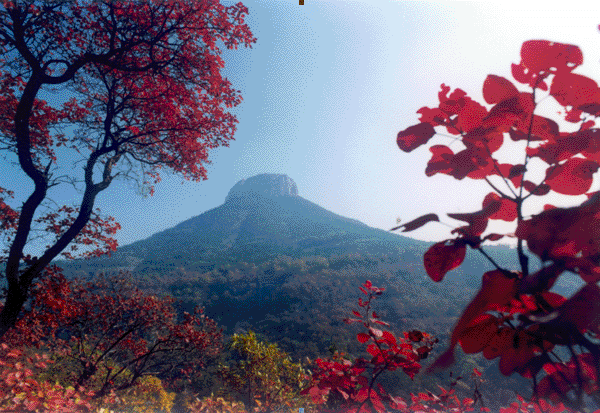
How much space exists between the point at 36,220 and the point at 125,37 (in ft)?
8.93

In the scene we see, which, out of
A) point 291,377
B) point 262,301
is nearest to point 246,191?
point 262,301

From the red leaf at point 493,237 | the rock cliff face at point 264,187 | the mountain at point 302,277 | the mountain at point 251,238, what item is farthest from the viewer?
the rock cliff face at point 264,187

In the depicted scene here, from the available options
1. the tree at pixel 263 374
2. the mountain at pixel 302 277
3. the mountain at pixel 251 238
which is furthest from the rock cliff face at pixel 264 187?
the tree at pixel 263 374

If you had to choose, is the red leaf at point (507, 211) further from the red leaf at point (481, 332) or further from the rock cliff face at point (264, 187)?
the rock cliff face at point (264, 187)

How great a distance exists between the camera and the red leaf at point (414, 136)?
57 centimetres

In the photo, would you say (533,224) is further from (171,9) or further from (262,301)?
(262,301)

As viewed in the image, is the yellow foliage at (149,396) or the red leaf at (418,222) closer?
the red leaf at (418,222)

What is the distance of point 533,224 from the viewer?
312mm

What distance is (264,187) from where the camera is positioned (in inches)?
2549

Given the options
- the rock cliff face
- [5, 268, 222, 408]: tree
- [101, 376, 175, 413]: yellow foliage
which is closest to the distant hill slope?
[5, 268, 222, 408]: tree

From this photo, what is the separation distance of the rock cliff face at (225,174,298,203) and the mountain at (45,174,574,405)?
14.5 metres

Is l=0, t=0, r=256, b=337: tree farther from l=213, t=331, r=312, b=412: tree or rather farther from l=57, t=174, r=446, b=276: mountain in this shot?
l=57, t=174, r=446, b=276: mountain

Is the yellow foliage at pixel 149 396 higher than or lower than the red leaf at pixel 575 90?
lower

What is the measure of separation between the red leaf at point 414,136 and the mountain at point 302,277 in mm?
1727
